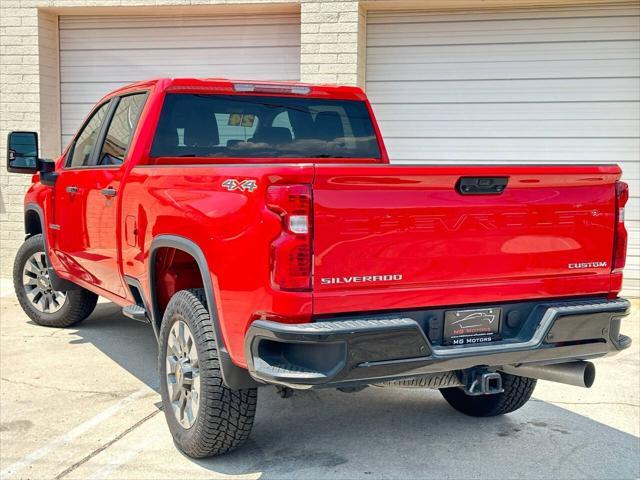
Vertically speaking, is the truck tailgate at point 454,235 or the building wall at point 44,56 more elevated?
the building wall at point 44,56

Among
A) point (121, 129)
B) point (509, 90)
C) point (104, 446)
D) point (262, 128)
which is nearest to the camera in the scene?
point (104, 446)

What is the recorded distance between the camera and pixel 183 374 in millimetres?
4074

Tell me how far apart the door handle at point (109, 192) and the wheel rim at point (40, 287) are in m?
2.10

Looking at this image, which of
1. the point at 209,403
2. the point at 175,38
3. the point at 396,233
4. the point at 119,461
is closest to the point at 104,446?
the point at 119,461

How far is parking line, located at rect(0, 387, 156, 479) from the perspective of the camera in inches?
158

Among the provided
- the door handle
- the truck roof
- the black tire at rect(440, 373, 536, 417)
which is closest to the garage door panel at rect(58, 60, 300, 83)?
the truck roof

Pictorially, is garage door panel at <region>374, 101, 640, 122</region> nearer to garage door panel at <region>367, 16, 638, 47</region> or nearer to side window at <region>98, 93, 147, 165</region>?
garage door panel at <region>367, 16, 638, 47</region>

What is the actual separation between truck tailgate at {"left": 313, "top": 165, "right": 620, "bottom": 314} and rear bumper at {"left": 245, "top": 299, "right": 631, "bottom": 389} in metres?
0.12

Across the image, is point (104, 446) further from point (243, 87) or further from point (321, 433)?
point (243, 87)

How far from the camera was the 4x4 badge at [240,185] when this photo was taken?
3.41m

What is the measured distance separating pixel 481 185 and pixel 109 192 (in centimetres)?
247

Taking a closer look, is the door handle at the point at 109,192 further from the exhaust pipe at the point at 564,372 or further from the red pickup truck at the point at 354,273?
the exhaust pipe at the point at 564,372

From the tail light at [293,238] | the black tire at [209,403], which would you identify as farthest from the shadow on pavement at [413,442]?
the tail light at [293,238]

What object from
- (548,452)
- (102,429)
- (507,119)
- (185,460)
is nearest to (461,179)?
(548,452)
